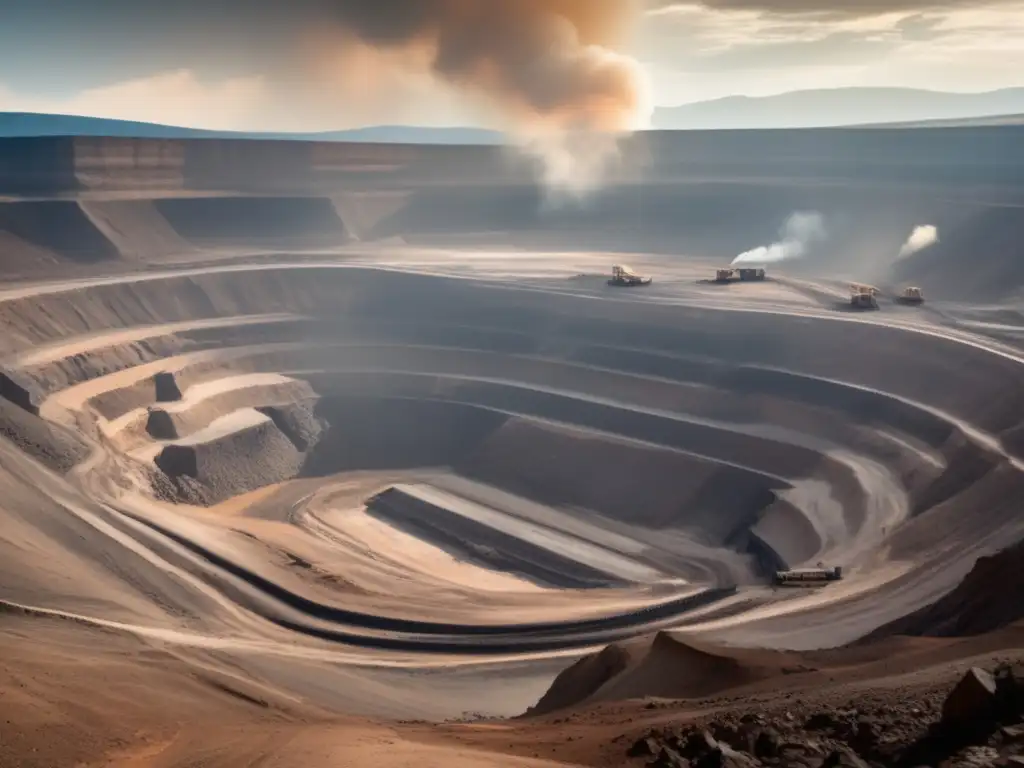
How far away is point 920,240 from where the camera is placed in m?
87.8

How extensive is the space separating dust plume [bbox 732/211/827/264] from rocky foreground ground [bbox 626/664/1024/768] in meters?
80.8

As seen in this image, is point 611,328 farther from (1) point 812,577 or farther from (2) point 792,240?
(2) point 792,240

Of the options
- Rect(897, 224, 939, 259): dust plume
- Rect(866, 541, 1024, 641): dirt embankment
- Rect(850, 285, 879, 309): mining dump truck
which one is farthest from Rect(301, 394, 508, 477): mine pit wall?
Rect(897, 224, 939, 259): dust plume

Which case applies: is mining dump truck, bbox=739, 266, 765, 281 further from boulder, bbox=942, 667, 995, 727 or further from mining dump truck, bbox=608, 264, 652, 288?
boulder, bbox=942, 667, 995, 727

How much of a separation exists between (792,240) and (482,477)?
55799mm

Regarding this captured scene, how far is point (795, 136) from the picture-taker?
12081 centimetres

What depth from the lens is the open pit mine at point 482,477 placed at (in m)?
21.9

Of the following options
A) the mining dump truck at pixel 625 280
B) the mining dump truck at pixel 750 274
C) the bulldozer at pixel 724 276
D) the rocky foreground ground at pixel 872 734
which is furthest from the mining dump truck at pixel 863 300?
the rocky foreground ground at pixel 872 734

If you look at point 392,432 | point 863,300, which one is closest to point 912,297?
point 863,300

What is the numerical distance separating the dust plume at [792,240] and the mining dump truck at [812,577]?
61.4 metres

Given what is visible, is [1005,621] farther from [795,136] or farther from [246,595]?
[795,136]

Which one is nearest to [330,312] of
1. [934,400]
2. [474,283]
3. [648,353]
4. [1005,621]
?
[474,283]

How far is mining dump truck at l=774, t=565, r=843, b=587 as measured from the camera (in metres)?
35.7

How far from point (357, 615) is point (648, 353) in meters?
31.9
